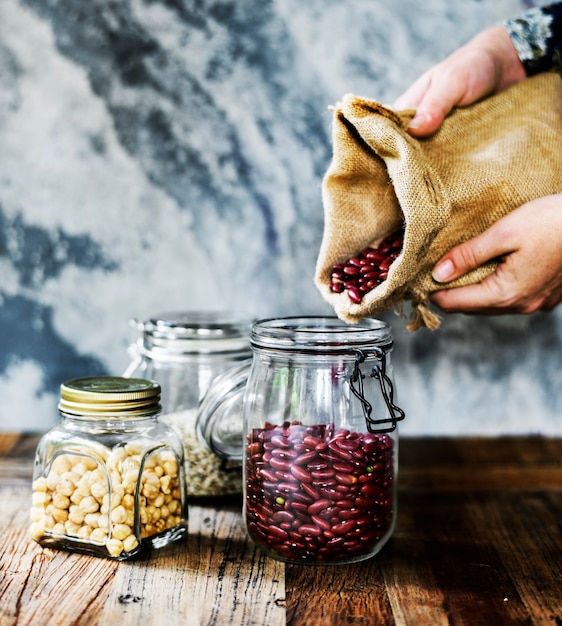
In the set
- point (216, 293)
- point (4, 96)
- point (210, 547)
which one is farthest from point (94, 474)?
point (4, 96)

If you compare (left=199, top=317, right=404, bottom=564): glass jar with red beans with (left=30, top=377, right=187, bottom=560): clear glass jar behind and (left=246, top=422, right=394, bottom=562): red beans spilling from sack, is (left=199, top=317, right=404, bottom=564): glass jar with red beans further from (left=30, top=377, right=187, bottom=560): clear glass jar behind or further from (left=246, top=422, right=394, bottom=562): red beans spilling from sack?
(left=30, top=377, right=187, bottom=560): clear glass jar behind

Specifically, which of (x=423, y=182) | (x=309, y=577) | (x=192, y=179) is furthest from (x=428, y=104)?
(x=309, y=577)

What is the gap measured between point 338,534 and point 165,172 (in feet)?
2.49

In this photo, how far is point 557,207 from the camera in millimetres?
986

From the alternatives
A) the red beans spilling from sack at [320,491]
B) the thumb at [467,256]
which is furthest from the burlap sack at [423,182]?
the red beans spilling from sack at [320,491]

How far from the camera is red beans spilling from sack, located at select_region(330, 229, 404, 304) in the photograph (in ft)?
3.26

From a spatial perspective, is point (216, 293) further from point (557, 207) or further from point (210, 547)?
point (557, 207)

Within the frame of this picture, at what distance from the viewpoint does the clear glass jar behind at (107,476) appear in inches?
37.1

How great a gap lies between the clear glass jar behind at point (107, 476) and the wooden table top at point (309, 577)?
29 millimetres

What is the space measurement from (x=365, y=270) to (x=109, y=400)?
1.18ft

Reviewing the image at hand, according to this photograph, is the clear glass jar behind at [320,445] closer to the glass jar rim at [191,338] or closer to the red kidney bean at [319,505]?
the red kidney bean at [319,505]

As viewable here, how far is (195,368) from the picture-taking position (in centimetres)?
118

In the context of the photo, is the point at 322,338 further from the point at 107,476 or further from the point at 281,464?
the point at 107,476

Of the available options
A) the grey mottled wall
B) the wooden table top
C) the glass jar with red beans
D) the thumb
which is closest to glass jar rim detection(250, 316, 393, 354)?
the glass jar with red beans
